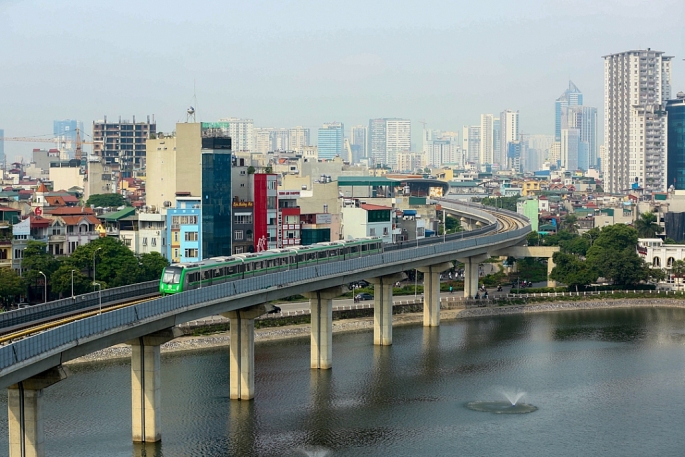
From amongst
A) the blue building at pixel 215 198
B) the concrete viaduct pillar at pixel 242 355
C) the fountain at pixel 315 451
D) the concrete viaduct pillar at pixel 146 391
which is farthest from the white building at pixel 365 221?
the fountain at pixel 315 451

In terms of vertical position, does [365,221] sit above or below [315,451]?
above

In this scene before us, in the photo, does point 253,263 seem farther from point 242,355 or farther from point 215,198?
point 215,198

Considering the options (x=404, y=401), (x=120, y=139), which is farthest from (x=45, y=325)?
(x=120, y=139)

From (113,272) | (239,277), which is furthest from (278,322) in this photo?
(239,277)

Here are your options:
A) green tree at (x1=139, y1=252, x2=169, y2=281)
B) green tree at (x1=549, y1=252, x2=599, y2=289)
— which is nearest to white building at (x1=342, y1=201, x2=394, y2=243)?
green tree at (x1=549, y1=252, x2=599, y2=289)

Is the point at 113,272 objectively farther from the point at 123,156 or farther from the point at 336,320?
the point at 123,156

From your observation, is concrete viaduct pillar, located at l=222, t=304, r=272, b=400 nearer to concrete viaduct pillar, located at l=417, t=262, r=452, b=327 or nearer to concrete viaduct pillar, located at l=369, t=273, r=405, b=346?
concrete viaduct pillar, located at l=369, t=273, r=405, b=346
